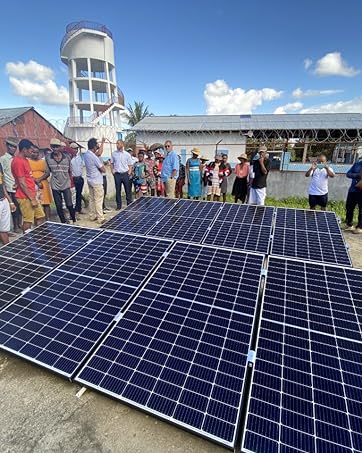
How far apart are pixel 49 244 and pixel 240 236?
317 centimetres

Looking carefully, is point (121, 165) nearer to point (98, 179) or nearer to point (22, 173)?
point (98, 179)

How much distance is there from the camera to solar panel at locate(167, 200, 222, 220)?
529cm

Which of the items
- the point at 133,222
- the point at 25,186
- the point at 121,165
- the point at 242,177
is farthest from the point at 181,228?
the point at 121,165

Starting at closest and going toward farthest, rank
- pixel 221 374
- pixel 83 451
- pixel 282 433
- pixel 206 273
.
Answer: pixel 282 433, pixel 83 451, pixel 221 374, pixel 206 273

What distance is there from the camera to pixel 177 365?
2.05 meters

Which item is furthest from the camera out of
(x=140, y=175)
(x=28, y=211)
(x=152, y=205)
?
(x=140, y=175)

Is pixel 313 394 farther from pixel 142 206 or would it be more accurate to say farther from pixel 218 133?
pixel 218 133

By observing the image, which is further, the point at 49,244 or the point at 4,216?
the point at 4,216

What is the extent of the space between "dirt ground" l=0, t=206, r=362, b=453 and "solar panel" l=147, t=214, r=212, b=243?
273cm

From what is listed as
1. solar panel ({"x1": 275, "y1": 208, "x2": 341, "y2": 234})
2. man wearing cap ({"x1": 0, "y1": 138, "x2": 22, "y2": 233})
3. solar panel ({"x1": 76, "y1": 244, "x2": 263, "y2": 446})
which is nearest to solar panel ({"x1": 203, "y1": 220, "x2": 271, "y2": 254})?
solar panel ({"x1": 275, "y1": 208, "x2": 341, "y2": 234})

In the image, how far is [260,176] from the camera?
22.0 feet

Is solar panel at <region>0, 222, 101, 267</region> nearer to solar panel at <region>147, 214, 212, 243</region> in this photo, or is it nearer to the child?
solar panel at <region>147, 214, 212, 243</region>

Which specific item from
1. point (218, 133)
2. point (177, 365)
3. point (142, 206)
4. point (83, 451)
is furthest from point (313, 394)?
point (218, 133)

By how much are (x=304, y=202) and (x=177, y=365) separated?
10.3 m
